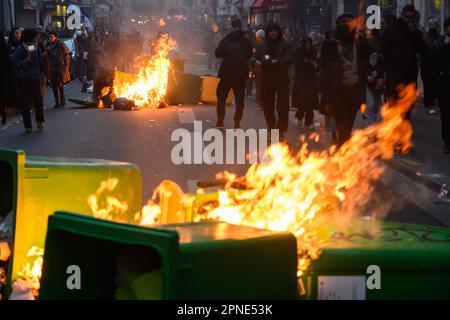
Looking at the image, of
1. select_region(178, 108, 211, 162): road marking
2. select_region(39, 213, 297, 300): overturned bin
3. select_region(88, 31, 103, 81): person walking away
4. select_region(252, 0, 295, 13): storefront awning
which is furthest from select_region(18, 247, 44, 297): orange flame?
select_region(252, 0, 295, 13): storefront awning

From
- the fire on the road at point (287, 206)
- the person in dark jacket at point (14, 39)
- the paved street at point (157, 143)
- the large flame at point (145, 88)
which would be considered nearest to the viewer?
the fire on the road at point (287, 206)

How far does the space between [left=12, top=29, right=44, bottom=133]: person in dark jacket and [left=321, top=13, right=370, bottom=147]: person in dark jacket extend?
648 centimetres

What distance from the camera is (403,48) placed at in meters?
12.9

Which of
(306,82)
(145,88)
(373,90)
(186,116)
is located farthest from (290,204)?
(145,88)

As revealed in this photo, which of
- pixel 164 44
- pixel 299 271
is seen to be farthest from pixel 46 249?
pixel 164 44

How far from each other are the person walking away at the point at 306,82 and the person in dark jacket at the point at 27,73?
14.6 ft

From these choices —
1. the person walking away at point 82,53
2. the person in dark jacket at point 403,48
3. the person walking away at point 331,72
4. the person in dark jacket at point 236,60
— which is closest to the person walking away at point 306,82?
the person in dark jacket at point 236,60

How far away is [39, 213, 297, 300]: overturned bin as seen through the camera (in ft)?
12.5

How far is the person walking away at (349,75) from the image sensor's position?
443 inches

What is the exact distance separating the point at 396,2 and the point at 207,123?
12.1 m

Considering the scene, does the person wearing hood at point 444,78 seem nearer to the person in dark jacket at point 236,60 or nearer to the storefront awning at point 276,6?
the person in dark jacket at point 236,60

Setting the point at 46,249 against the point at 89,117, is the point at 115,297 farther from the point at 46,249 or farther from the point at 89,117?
the point at 89,117

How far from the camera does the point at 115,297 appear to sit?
4457mm

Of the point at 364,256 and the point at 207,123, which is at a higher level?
the point at 364,256
